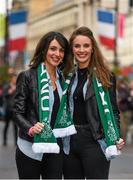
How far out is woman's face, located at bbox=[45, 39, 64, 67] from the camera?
5.44m

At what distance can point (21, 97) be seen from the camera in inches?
212

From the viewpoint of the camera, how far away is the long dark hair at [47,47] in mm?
5457

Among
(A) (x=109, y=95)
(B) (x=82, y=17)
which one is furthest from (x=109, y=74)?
(B) (x=82, y=17)

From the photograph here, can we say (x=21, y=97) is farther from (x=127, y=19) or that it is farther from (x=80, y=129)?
(x=127, y=19)

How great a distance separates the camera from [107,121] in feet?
17.6

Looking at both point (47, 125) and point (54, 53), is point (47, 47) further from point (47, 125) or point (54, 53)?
point (47, 125)

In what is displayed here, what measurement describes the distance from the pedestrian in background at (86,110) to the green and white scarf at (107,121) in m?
0.03

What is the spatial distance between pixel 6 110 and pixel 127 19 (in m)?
45.5

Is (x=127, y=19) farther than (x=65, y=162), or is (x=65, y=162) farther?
(x=127, y=19)

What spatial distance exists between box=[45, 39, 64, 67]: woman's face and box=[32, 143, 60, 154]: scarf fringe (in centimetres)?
57

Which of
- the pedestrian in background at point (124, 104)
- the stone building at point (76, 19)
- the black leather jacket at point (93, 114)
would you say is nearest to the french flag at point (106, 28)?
the pedestrian in background at point (124, 104)

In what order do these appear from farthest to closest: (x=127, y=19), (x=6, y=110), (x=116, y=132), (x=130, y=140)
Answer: (x=127, y=19), (x=130, y=140), (x=6, y=110), (x=116, y=132)

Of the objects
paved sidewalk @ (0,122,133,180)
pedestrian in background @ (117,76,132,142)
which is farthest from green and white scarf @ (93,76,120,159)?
pedestrian in background @ (117,76,132,142)

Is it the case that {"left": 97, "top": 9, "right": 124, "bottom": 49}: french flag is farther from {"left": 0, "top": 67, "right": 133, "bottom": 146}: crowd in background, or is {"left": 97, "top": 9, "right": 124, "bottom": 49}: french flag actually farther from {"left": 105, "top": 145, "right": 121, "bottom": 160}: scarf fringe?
{"left": 105, "top": 145, "right": 121, "bottom": 160}: scarf fringe
